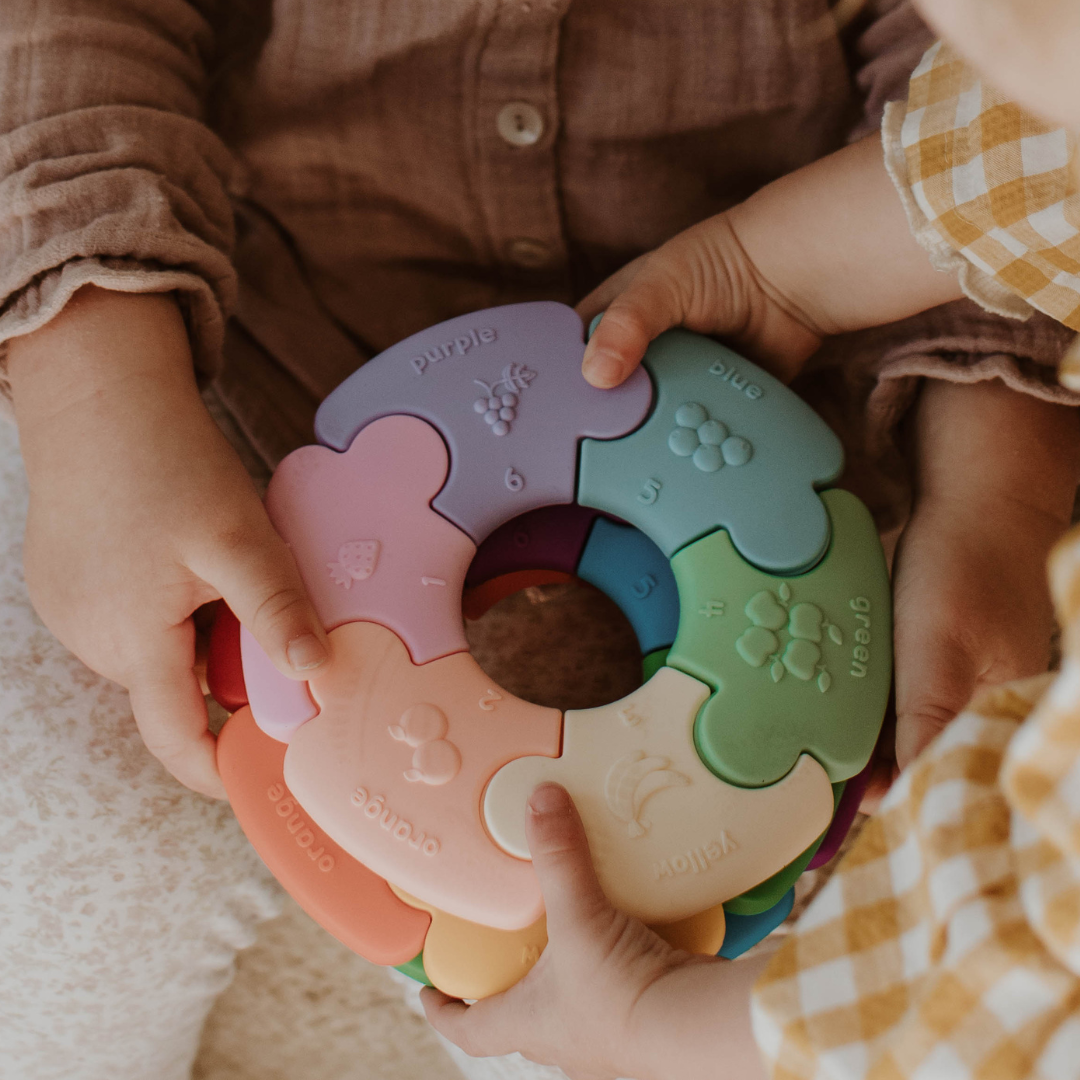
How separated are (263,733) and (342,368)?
26 cm

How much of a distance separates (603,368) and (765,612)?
0.45ft

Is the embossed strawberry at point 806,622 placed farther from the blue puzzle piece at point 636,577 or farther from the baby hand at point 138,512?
the baby hand at point 138,512

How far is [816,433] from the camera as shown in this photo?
0.45m

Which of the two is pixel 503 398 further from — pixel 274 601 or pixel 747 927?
pixel 747 927

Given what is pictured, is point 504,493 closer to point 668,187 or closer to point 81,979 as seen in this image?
Answer: point 668,187

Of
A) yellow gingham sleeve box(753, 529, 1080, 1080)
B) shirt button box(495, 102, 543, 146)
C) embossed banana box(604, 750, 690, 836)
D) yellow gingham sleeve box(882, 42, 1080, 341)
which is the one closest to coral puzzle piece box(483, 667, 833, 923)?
embossed banana box(604, 750, 690, 836)

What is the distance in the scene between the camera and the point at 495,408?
45 centimetres

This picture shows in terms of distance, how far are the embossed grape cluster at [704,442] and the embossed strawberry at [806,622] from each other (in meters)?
0.08

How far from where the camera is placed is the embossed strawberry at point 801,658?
40 centimetres

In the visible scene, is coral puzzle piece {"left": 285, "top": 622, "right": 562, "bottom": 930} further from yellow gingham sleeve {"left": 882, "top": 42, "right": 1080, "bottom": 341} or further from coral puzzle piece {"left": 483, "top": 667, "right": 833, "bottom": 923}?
yellow gingham sleeve {"left": 882, "top": 42, "right": 1080, "bottom": 341}

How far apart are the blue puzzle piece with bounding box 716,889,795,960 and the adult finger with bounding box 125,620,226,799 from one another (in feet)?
0.84

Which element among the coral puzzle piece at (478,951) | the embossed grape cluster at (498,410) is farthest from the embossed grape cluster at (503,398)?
the coral puzzle piece at (478,951)

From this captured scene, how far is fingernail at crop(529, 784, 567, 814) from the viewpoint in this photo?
1.21 feet

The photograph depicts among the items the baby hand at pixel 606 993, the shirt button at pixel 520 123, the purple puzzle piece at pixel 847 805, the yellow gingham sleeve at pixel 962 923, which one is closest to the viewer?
the yellow gingham sleeve at pixel 962 923
